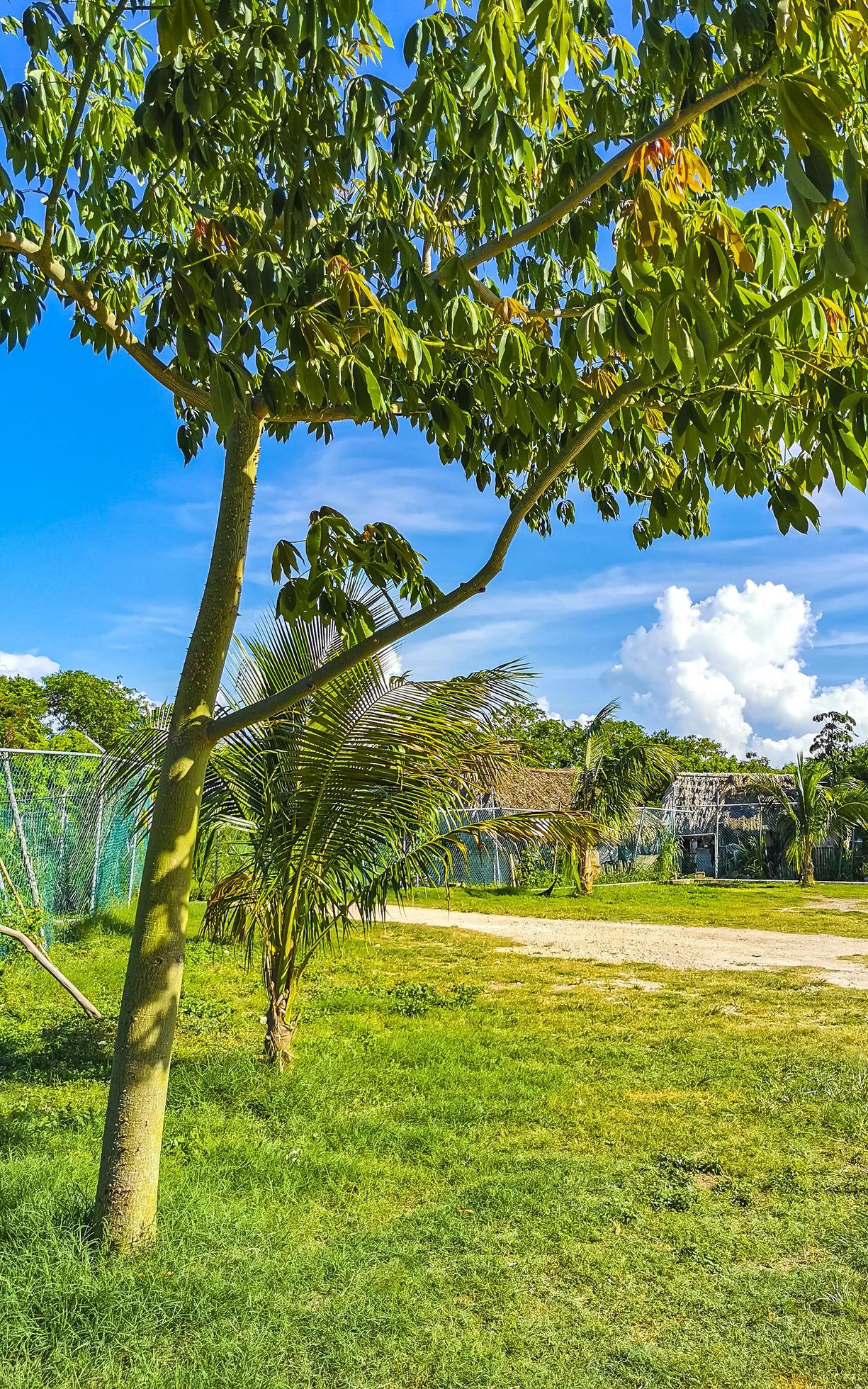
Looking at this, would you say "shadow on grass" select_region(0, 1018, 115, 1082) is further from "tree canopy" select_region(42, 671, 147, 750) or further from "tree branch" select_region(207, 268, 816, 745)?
"tree canopy" select_region(42, 671, 147, 750)

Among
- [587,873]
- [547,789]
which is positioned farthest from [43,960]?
[547,789]

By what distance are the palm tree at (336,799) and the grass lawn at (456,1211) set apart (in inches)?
43.4

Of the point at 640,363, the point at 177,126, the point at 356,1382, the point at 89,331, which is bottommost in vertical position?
the point at 356,1382

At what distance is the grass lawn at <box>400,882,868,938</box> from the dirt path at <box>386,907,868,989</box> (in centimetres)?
75

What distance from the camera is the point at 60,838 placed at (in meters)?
11.6

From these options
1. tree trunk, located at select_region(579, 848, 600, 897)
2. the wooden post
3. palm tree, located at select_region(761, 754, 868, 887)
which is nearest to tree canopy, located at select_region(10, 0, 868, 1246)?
the wooden post

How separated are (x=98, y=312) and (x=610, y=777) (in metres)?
17.4

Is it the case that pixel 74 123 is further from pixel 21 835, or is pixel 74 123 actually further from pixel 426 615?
pixel 21 835

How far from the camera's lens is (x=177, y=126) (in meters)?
2.81

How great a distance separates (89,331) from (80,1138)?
4123 millimetres

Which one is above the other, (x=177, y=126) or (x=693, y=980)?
(x=177, y=126)

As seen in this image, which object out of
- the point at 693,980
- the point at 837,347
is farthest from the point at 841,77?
the point at 693,980

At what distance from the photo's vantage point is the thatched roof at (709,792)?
101ft

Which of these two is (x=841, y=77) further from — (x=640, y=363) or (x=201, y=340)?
(x=201, y=340)
